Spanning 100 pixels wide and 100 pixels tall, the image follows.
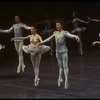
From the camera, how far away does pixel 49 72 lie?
11.4 meters

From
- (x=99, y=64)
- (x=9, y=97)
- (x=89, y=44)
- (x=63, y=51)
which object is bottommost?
(x=89, y=44)

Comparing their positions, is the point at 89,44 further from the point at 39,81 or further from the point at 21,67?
the point at 39,81

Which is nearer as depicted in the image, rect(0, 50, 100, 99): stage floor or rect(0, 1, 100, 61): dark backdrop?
rect(0, 50, 100, 99): stage floor

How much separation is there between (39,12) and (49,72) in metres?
8.49

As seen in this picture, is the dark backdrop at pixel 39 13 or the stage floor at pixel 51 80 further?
the dark backdrop at pixel 39 13

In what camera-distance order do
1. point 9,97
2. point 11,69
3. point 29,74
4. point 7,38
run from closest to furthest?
point 9,97, point 29,74, point 11,69, point 7,38

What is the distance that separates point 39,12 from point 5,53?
13.4 ft

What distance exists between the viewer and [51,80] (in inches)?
397

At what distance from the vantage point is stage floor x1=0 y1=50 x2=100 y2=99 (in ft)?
27.8

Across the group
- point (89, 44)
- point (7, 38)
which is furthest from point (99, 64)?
point (7, 38)

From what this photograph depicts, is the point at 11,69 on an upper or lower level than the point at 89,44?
upper

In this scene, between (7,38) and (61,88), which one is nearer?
(61,88)

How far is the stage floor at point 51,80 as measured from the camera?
8460mm

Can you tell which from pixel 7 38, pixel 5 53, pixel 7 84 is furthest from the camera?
pixel 7 38
